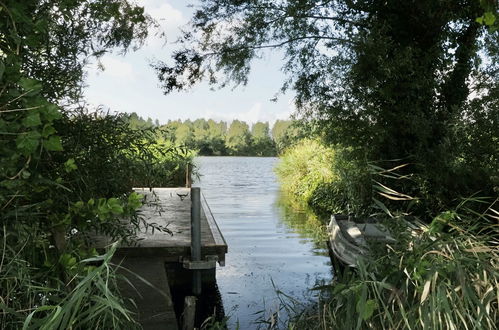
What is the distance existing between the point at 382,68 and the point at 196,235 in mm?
3848

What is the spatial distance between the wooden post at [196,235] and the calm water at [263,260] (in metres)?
0.50

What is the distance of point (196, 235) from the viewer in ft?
17.7

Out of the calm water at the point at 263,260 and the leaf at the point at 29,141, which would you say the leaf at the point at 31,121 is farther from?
the calm water at the point at 263,260

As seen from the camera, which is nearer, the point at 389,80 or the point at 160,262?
the point at 160,262

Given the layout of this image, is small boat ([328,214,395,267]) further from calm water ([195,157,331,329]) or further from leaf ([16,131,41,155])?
leaf ([16,131,41,155])

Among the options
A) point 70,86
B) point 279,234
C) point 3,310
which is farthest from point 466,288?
point 279,234

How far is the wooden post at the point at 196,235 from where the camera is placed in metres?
5.40

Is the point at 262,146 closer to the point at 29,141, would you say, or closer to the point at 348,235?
the point at 348,235

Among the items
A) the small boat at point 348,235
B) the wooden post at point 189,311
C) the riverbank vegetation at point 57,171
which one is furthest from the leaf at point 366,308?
the small boat at point 348,235

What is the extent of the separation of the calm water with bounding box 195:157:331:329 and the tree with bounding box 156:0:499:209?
2219 mm

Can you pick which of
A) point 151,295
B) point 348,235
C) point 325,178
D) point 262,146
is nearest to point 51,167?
point 151,295

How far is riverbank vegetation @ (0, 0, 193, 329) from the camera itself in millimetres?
2186

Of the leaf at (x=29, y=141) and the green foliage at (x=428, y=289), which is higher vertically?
the leaf at (x=29, y=141)

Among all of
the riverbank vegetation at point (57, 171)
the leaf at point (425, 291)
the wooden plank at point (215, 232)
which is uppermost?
the riverbank vegetation at point (57, 171)
